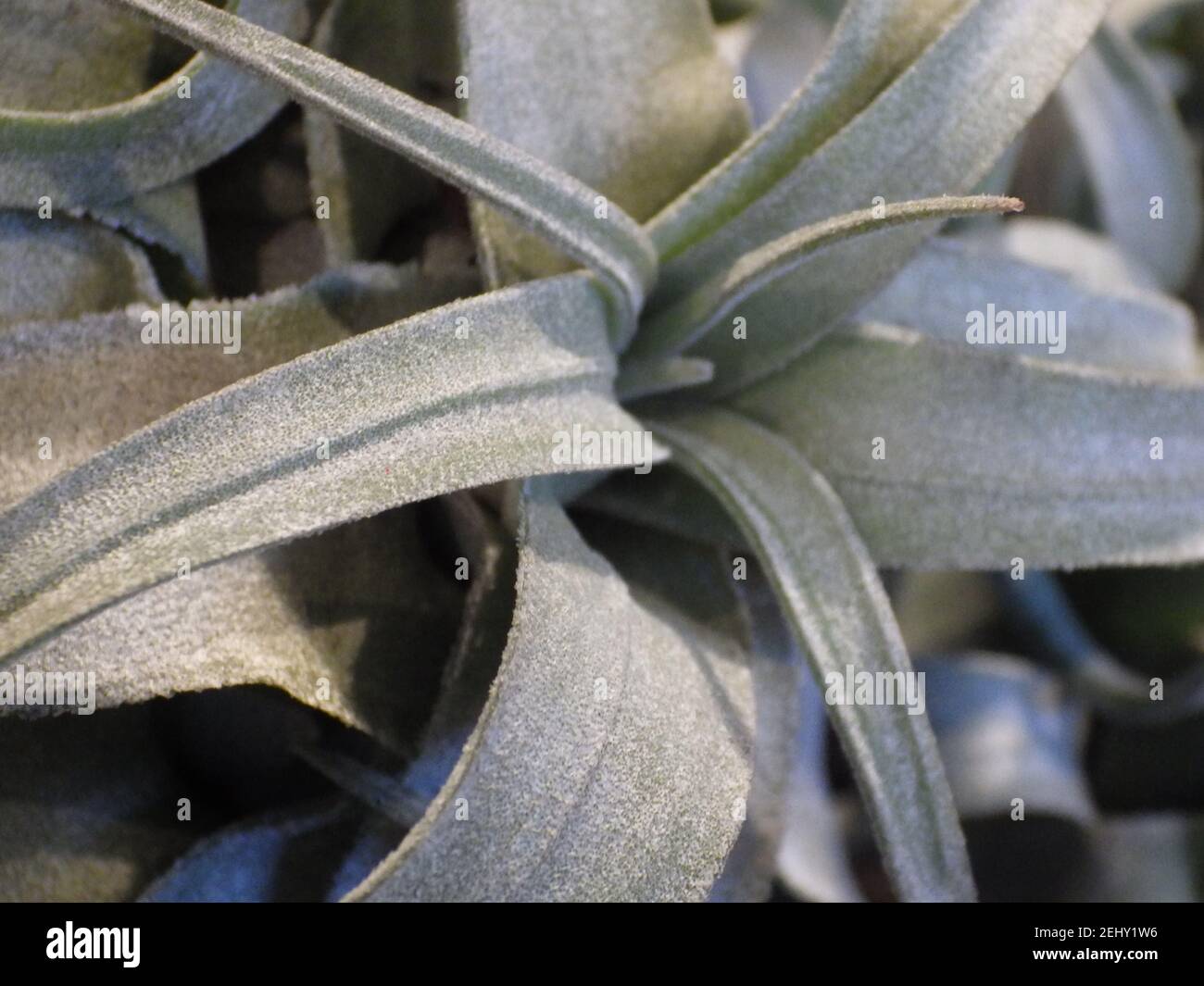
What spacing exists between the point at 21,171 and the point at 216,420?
0.33 ft

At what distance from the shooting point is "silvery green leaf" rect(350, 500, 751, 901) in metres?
0.23

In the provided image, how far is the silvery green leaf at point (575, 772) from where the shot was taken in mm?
233

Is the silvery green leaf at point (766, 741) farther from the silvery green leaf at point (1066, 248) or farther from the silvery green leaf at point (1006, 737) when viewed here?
the silvery green leaf at point (1066, 248)

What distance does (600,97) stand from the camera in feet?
1.07

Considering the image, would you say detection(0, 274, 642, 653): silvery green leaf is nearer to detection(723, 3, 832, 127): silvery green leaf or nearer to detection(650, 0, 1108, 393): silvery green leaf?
detection(650, 0, 1108, 393): silvery green leaf

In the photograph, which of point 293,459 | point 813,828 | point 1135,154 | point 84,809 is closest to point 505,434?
point 293,459

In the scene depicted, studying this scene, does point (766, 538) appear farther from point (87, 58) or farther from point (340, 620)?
point (87, 58)

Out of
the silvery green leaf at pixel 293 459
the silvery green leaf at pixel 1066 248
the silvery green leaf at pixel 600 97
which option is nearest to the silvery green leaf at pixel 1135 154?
the silvery green leaf at pixel 1066 248

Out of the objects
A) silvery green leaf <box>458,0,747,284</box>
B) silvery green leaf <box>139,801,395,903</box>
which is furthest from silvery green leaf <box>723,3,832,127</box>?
silvery green leaf <box>139,801,395,903</box>

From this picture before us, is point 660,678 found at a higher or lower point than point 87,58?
lower

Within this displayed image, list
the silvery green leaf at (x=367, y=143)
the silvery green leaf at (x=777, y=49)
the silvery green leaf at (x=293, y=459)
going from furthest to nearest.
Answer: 1. the silvery green leaf at (x=777, y=49)
2. the silvery green leaf at (x=367, y=143)
3. the silvery green leaf at (x=293, y=459)

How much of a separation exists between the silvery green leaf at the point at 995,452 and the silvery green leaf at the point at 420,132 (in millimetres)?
93

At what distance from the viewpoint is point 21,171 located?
0.89ft

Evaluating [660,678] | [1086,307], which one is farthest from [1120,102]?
[660,678]
